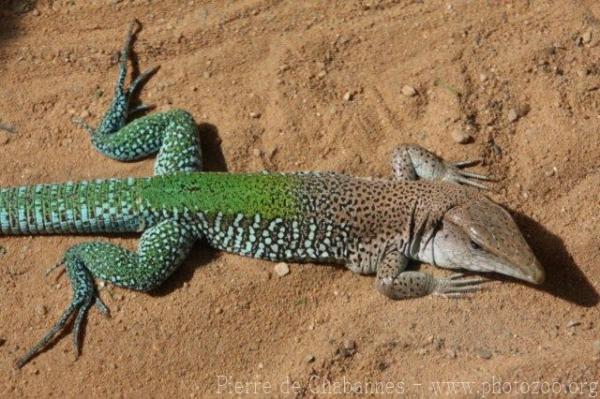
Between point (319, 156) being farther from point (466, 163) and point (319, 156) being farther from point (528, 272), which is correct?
point (528, 272)

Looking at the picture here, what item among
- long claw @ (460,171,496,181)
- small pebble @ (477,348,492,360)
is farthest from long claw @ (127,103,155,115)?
small pebble @ (477,348,492,360)

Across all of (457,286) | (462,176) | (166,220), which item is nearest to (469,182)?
(462,176)

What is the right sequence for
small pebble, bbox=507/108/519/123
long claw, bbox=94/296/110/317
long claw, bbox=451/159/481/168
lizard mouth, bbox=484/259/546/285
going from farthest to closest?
small pebble, bbox=507/108/519/123
long claw, bbox=451/159/481/168
long claw, bbox=94/296/110/317
lizard mouth, bbox=484/259/546/285

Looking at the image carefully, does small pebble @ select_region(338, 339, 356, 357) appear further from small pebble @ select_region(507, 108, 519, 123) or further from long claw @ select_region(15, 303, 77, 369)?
small pebble @ select_region(507, 108, 519, 123)

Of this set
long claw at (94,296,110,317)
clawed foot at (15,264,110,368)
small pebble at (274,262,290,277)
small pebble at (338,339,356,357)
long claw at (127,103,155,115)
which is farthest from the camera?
long claw at (127,103,155,115)

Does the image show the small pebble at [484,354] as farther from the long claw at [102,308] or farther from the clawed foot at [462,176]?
the long claw at [102,308]
